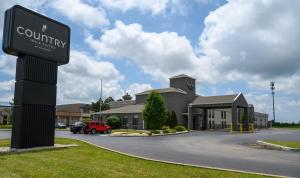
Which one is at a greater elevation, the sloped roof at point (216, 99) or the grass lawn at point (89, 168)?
the sloped roof at point (216, 99)

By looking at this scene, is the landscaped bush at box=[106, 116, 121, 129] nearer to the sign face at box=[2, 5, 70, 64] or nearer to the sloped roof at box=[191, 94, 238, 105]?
the sloped roof at box=[191, 94, 238, 105]

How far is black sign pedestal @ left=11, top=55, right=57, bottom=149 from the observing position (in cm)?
1602

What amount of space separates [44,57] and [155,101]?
27329mm

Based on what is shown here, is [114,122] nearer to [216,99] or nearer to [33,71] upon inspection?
[216,99]

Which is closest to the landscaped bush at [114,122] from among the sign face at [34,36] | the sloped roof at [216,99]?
the sloped roof at [216,99]

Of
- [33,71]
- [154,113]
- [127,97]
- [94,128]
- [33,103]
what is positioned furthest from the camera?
[127,97]

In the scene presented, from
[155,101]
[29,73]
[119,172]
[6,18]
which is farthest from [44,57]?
[155,101]

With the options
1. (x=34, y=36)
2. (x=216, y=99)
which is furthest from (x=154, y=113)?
(x=34, y=36)

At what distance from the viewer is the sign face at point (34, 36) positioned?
621 inches

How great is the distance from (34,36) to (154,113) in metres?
28.0

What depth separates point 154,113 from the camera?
142ft

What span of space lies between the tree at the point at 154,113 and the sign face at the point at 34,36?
2555 cm

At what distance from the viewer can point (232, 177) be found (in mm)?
9891

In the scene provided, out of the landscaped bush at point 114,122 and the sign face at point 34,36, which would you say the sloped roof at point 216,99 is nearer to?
the landscaped bush at point 114,122
